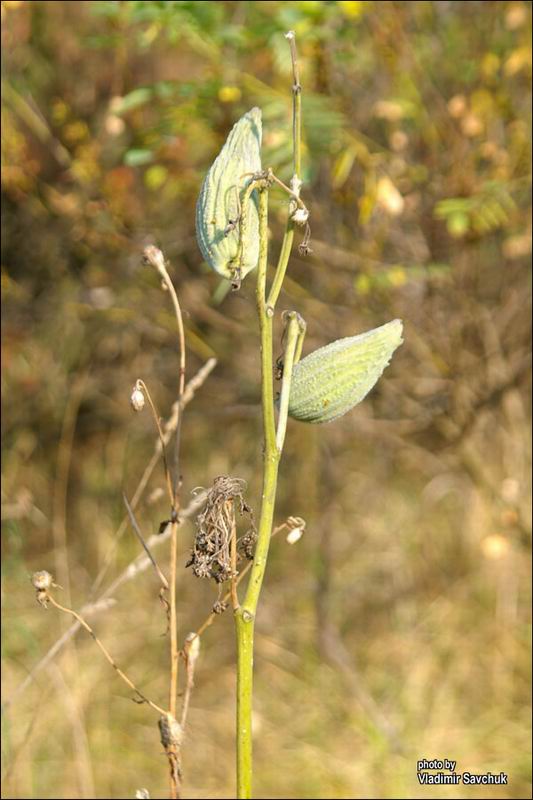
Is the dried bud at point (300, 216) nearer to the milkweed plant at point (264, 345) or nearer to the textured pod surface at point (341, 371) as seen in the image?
the milkweed plant at point (264, 345)

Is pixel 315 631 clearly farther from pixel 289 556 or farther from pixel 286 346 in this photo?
pixel 286 346

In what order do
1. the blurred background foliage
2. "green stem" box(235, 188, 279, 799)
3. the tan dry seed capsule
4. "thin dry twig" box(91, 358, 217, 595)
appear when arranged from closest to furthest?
"green stem" box(235, 188, 279, 799)
the tan dry seed capsule
"thin dry twig" box(91, 358, 217, 595)
the blurred background foliage

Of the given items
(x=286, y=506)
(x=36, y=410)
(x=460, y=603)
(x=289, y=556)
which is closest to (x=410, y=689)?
(x=460, y=603)

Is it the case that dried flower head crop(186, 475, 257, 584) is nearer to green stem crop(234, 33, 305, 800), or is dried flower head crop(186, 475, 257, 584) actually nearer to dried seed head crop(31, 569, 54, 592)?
green stem crop(234, 33, 305, 800)

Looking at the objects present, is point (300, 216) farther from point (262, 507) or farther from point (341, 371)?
point (262, 507)

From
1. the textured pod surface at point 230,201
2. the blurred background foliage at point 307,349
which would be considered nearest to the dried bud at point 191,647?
the textured pod surface at point 230,201

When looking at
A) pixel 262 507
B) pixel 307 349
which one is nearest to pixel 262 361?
pixel 262 507

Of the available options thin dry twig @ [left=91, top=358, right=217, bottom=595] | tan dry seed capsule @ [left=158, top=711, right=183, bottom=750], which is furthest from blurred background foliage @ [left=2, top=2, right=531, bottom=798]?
tan dry seed capsule @ [left=158, top=711, right=183, bottom=750]
